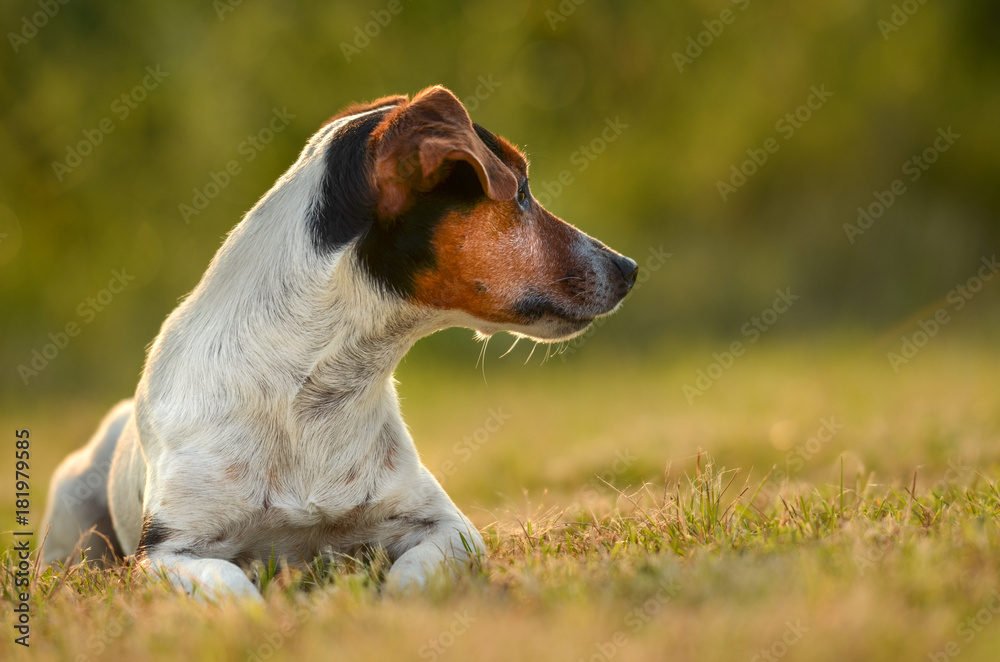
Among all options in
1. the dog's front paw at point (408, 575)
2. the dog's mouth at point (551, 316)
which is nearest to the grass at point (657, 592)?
the dog's front paw at point (408, 575)

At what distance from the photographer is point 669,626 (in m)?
2.19

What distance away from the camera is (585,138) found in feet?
43.8

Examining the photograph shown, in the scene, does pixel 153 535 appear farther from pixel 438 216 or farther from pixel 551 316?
pixel 551 316


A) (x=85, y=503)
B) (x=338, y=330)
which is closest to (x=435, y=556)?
(x=338, y=330)

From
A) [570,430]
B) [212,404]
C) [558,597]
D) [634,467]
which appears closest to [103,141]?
[570,430]

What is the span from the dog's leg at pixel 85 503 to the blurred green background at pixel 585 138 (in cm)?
669

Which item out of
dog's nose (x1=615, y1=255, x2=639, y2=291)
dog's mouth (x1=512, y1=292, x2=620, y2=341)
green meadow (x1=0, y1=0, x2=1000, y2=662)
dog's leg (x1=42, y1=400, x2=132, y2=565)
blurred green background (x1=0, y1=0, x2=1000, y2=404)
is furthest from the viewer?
blurred green background (x1=0, y1=0, x2=1000, y2=404)

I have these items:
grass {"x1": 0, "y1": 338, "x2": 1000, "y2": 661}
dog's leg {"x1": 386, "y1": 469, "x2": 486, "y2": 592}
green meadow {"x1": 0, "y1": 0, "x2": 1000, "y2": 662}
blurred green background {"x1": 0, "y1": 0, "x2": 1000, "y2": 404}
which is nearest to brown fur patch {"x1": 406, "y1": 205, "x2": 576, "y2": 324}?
dog's leg {"x1": 386, "y1": 469, "x2": 486, "y2": 592}

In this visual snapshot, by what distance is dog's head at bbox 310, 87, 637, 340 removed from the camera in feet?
10.5

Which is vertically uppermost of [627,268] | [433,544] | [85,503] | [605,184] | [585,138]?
[585,138]

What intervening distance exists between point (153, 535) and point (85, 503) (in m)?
1.80

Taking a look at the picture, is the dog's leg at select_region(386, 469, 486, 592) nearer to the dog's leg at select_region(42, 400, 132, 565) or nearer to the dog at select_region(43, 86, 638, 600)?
the dog at select_region(43, 86, 638, 600)

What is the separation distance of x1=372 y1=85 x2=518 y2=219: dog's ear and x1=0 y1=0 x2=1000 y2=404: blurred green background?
907 centimetres

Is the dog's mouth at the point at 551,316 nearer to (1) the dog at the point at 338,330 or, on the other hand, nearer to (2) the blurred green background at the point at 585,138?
(1) the dog at the point at 338,330
